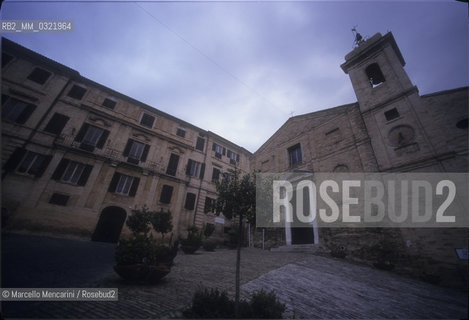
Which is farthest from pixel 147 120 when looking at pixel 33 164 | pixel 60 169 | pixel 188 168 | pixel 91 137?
pixel 33 164

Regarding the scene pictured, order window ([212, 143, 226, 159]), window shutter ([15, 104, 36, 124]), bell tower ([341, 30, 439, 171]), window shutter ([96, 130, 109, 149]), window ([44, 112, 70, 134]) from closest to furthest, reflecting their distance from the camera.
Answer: bell tower ([341, 30, 439, 171])
window shutter ([15, 104, 36, 124])
window ([44, 112, 70, 134])
window shutter ([96, 130, 109, 149])
window ([212, 143, 226, 159])

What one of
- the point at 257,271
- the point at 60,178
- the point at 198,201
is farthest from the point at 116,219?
A: the point at 257,271

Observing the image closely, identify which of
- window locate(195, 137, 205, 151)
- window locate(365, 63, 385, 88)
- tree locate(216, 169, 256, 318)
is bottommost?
tree locate(216, 169, 256, 318)

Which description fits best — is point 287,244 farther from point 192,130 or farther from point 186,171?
point 192,130

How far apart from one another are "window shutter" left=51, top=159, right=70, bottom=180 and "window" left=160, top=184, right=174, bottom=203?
796 centimetres

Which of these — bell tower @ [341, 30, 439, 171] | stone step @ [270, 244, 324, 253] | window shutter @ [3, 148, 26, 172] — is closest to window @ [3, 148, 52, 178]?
window shutter @ [3, 148, 26, 172]

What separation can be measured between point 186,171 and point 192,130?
5.67 meters

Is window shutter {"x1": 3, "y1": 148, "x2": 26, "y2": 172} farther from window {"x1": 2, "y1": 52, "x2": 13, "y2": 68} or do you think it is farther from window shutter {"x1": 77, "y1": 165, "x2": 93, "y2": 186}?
window {"x1": 2, "y1": 52, "x2": 13, "y2": 68}

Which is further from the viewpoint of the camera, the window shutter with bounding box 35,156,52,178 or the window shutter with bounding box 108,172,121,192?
the window shutter with bounding box 108,172,121,192

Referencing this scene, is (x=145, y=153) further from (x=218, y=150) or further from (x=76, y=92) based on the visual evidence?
(x=218, y=150)

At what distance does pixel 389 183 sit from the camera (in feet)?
38.4

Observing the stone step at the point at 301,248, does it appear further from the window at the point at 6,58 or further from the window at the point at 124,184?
the window at the point at 6,58

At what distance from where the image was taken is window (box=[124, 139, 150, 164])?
1899cm

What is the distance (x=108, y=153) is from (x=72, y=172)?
10.1 feet
